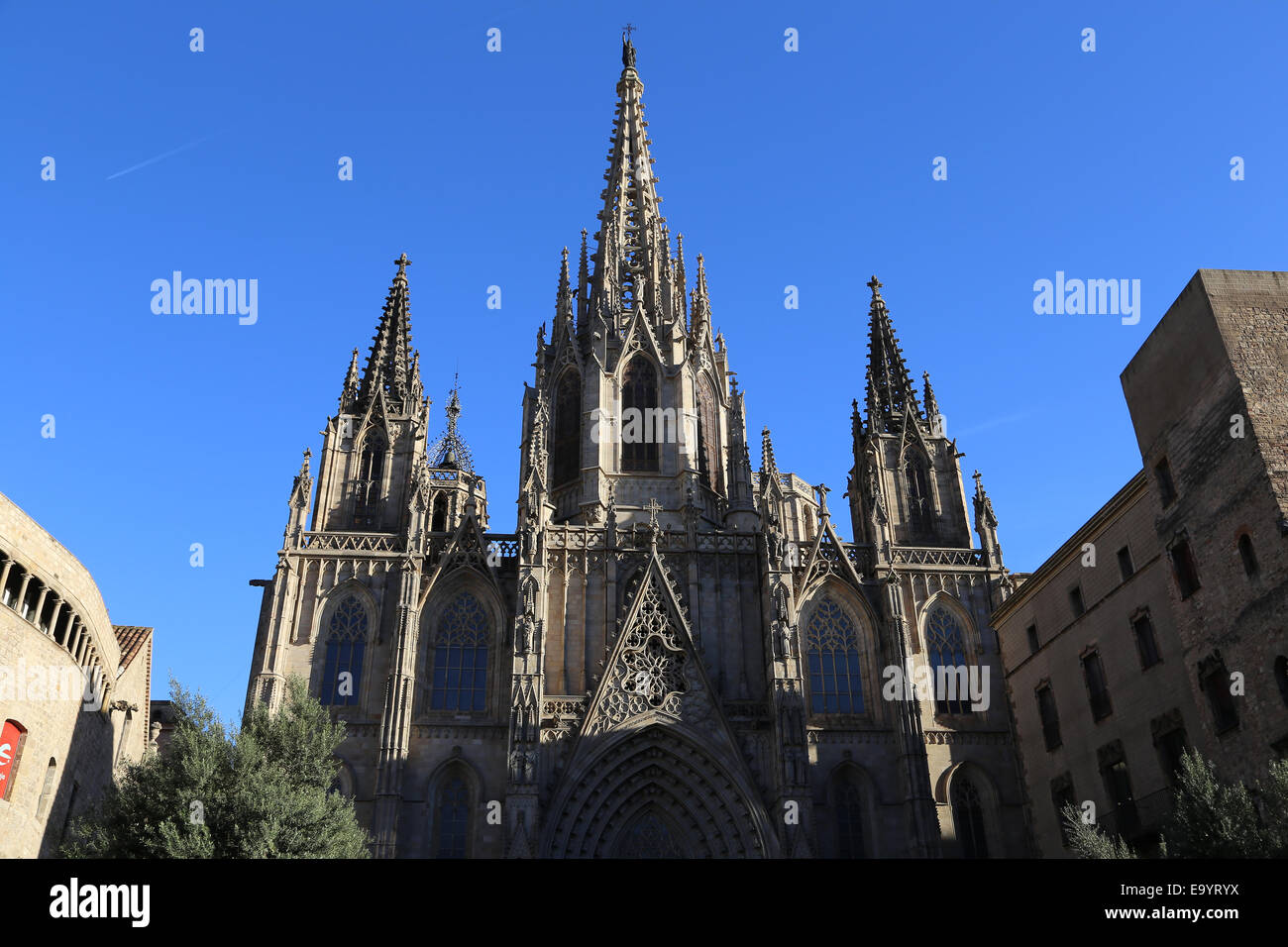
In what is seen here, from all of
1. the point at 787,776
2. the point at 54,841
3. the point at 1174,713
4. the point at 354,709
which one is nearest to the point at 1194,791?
the point at 1174,713

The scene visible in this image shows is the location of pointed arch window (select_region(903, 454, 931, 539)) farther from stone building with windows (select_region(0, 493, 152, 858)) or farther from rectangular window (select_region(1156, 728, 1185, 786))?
stone building with windows (select_region(0, 493, 152, 858))

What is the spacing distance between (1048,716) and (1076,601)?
409cm

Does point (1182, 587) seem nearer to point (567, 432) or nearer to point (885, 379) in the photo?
point (885, 379)

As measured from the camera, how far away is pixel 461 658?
3522 cm

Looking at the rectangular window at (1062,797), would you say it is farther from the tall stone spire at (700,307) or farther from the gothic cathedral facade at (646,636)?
the tall stone spire at (700,307)

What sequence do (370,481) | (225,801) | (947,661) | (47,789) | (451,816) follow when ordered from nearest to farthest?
1. (225,801)
2. (47,789)
3. (451,816)
4. (947,661)
5. (370,481)

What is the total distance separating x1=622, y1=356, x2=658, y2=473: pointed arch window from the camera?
136ft

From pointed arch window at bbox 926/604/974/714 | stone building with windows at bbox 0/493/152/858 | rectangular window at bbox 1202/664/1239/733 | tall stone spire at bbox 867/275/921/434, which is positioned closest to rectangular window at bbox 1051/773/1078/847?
pointed arch window at bbox 926/604/974/714

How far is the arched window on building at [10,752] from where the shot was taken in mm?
27469

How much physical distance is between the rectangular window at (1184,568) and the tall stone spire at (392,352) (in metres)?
29.1

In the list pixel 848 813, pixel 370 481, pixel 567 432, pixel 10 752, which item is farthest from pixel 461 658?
pixel 848 813

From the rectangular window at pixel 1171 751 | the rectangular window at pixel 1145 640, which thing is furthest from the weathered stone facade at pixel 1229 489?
the rectangular window at pixel 1145 640
